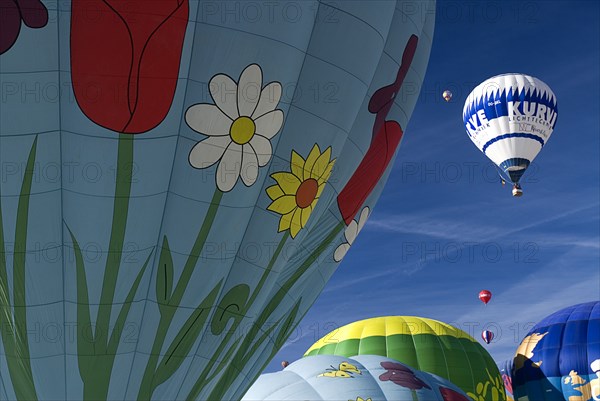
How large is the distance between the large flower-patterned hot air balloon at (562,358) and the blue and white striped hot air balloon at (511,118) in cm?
373

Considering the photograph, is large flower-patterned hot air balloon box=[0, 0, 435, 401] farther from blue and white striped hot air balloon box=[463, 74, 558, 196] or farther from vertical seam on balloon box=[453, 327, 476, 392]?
blue and white striped hot air balloon box=[463, 74, 558, 196]

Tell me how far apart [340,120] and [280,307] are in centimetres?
164

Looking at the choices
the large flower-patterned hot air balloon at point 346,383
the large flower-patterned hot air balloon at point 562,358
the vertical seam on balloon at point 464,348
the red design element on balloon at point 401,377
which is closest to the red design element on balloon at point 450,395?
the large flower-patterned hot air balloon at point 346,383

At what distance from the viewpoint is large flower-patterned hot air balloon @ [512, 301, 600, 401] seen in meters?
15.9

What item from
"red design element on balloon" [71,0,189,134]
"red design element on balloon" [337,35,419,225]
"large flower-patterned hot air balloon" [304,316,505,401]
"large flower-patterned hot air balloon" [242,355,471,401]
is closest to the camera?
"red design element on balloon" [71,0,189,134]

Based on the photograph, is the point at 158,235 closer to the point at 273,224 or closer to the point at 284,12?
the point at 273,224

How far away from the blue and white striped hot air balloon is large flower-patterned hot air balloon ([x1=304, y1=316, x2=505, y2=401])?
518 cm

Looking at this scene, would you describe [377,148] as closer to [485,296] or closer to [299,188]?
[299,188]

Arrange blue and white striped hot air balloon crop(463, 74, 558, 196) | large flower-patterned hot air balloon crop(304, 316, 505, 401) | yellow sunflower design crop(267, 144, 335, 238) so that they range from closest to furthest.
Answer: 1. yellow sunflower design crop(267, 144, 335, 238)
2. large flower-patterned hot air balloon crop(304, 316, 505, 401)
3. blue and white striped hot air balloon crop(463, 74, 558, 196)

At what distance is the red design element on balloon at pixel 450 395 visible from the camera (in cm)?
974

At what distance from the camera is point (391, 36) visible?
6484 mm

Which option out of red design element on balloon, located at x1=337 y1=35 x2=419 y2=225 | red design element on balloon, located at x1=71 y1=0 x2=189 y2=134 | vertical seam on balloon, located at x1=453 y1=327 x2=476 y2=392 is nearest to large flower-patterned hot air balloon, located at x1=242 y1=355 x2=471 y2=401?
red design element on balloon, located at x1=337 y1=35 x2=419 y2=225

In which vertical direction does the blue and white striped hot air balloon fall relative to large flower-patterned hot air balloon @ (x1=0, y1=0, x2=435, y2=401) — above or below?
above

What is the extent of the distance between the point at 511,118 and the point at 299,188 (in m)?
13.0
